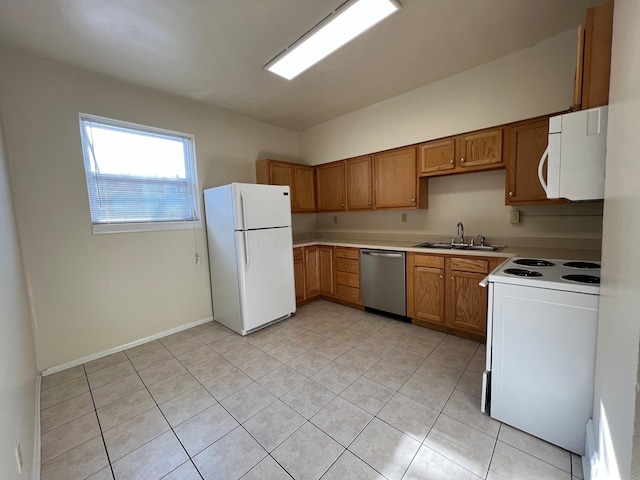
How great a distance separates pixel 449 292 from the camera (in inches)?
105

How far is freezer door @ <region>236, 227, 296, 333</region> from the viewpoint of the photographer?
111 inches

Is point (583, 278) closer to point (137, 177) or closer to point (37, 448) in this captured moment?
point (37, 448)

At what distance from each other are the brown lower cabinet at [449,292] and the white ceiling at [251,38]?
1893 millimetres

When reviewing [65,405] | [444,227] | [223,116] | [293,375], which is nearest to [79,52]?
[223,116]

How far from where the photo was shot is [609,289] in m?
1.02

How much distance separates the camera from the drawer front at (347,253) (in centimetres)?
343

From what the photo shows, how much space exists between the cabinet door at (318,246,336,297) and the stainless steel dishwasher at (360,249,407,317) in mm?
521

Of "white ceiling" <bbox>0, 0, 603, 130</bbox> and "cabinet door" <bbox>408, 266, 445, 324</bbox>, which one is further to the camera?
"cabinet door" <bbox>408, 266, 445, 324</bbox>

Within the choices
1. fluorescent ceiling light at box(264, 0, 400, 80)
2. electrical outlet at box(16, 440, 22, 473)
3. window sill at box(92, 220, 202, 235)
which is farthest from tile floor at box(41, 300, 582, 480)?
fluorescent ceiling light at box(264, 0, 400, 80)

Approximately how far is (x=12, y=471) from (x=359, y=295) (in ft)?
9.83

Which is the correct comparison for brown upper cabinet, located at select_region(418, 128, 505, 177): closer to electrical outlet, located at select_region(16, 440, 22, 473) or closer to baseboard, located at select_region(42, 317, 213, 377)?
baseboard, located at select_region(42, 317, 213, 377)

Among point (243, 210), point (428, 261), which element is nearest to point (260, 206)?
point (243, 210)

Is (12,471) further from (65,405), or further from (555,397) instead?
(555,397)

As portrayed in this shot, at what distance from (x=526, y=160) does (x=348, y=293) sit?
2403mm
